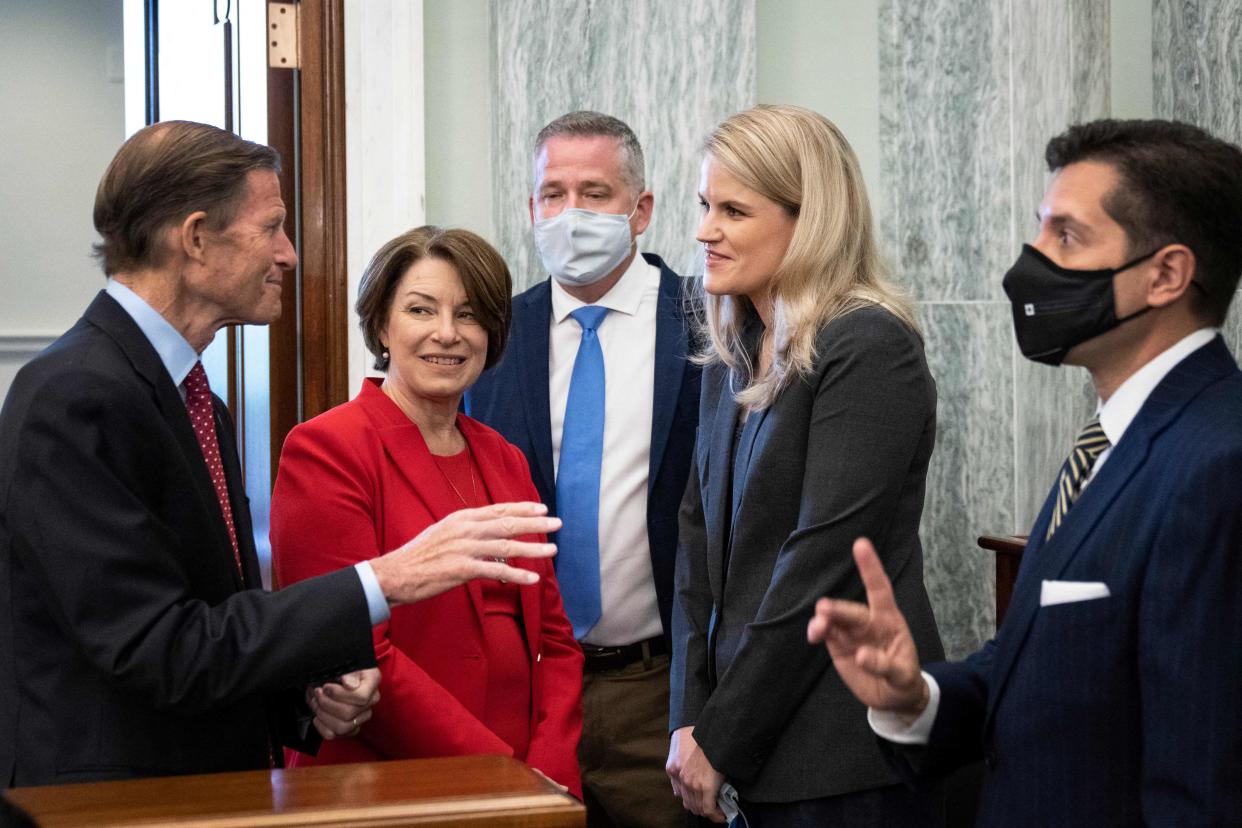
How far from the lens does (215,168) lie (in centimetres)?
207

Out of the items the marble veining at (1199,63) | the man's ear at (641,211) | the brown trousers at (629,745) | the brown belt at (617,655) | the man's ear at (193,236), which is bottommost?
the brown trousers at (629,745)

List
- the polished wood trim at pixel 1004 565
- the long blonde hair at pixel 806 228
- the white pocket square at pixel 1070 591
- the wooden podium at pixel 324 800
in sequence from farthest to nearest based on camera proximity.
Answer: the polished wood trim at pixel 1004 565 < the long blonde hair at pixel 806 228 < the white pocket square at pixel 1070 591 < the wooden podium at pixel 324 800

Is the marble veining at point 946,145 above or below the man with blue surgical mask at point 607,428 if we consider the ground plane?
above

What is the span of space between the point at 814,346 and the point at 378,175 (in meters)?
1.93

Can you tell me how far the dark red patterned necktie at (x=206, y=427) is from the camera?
2.14 m

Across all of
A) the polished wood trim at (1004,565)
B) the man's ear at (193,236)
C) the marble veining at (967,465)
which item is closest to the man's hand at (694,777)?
the man's ear at (193,236)

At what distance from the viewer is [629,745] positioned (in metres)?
2.95

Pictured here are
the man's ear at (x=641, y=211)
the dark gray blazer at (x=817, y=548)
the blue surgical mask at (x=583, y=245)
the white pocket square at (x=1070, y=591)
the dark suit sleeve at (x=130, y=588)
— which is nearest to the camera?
the white pocket square at (x=1070, y=591)

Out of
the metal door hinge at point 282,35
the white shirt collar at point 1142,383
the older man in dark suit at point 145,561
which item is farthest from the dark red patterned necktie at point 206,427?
the metal door hinge at point 282,35

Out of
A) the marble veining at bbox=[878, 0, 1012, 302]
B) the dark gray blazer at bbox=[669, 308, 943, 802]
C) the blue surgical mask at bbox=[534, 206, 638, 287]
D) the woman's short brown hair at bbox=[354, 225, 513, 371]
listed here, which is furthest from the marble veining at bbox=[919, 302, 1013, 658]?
the woman's short brown hair at bbox=[354, 225, 513, 371]

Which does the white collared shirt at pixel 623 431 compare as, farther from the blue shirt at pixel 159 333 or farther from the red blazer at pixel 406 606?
the blue shirt at pixel 159 333

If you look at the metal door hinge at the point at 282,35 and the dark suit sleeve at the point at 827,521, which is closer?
the dark suit sleeve at the point at 827,521

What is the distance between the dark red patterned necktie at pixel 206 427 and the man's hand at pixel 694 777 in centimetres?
84

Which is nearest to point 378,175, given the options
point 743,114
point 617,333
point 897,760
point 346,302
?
point 346,302
